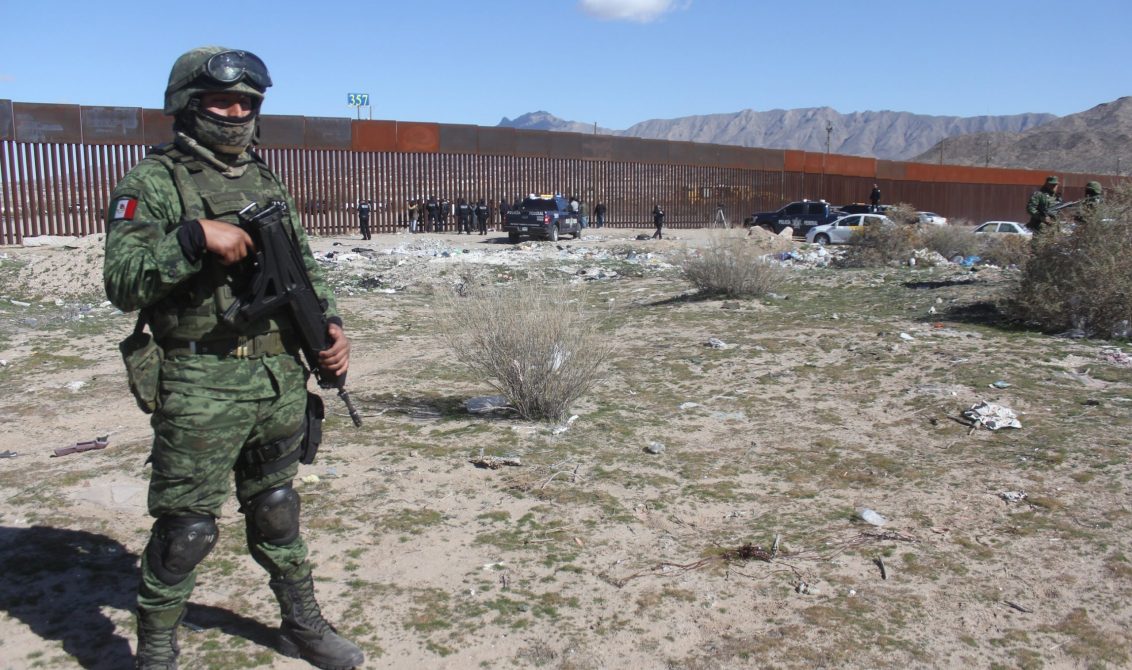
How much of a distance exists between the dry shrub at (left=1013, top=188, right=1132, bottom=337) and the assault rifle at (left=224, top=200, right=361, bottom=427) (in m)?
7.57

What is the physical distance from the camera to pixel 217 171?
2.70 m

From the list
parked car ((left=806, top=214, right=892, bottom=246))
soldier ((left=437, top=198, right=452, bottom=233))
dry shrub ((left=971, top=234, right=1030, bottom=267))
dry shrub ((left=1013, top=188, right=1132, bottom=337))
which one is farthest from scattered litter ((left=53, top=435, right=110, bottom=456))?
soldier ((left=437, top=198, right=452, bottom=233))

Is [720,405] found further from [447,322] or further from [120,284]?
[120,284]

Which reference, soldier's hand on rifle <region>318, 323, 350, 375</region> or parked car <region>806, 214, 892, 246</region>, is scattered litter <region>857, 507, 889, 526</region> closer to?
soldier's hand on rifle <region>318, 323, 350, 375</region>

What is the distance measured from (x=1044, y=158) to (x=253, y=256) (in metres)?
99.8

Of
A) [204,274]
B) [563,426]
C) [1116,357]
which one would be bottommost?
[563,426]

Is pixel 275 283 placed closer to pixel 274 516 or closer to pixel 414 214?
pixel 274 516

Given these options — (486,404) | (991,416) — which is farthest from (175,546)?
(991,416)

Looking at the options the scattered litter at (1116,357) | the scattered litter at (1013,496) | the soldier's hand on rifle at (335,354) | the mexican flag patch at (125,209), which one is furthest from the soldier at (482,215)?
the mexican flag patch at (125,209)

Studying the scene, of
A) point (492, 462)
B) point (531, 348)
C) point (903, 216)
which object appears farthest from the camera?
point (903, 216)

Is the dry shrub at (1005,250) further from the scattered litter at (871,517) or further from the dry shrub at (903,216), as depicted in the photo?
the scattered litter at (871,517)

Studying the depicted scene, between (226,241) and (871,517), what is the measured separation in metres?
3.09

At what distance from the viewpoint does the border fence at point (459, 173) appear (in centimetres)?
2203

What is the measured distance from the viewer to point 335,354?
2.80 m
